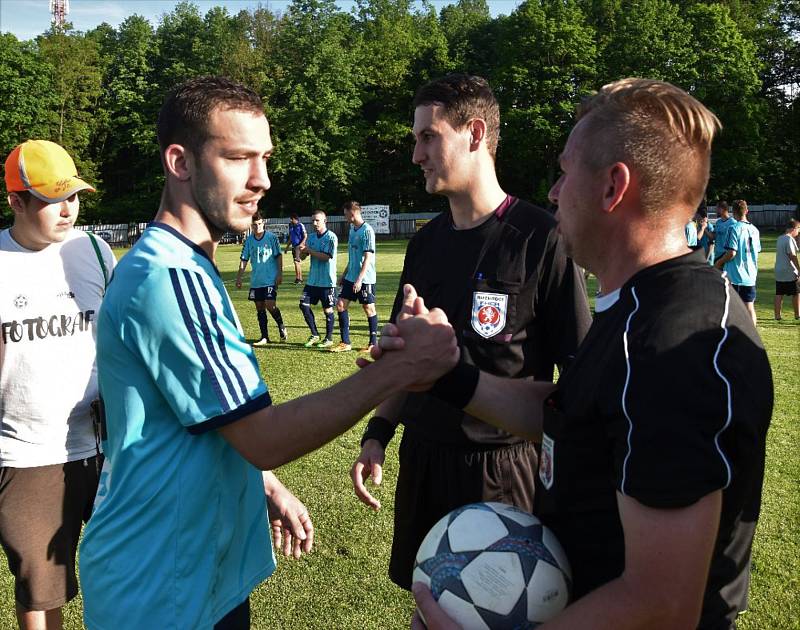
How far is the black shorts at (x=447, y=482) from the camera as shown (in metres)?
2.92

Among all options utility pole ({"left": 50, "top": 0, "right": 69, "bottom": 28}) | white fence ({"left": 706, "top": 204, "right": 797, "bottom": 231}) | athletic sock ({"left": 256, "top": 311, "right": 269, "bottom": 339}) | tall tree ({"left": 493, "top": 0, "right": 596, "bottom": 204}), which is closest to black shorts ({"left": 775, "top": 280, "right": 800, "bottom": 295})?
athletic sock ({"left": 256, "top": 311, "right": 269, "bottom": 339})

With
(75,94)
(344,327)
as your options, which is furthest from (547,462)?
(75,94)

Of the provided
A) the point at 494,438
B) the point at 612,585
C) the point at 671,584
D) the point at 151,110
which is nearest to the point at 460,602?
the point at 612,585

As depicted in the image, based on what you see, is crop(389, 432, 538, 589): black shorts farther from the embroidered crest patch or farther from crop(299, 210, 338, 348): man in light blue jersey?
crop(299, 210, 338, 348): man in light blue jersey

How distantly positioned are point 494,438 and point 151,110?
61.9 meters

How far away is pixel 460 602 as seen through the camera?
5.93ft

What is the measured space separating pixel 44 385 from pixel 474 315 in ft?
6.81

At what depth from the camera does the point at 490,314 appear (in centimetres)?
296

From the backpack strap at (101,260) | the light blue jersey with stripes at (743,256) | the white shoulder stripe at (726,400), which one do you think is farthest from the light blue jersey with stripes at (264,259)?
the white shoulder stripe at (726,400)

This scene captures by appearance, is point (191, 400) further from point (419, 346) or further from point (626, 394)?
point (626, 394)

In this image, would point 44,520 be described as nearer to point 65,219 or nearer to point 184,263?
point 65,219

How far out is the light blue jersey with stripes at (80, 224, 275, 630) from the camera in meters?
1.95

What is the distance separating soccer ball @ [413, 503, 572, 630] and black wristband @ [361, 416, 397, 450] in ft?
3.65

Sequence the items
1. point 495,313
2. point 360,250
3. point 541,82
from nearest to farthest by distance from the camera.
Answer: point 495,313
point 360,250
point 541,82
